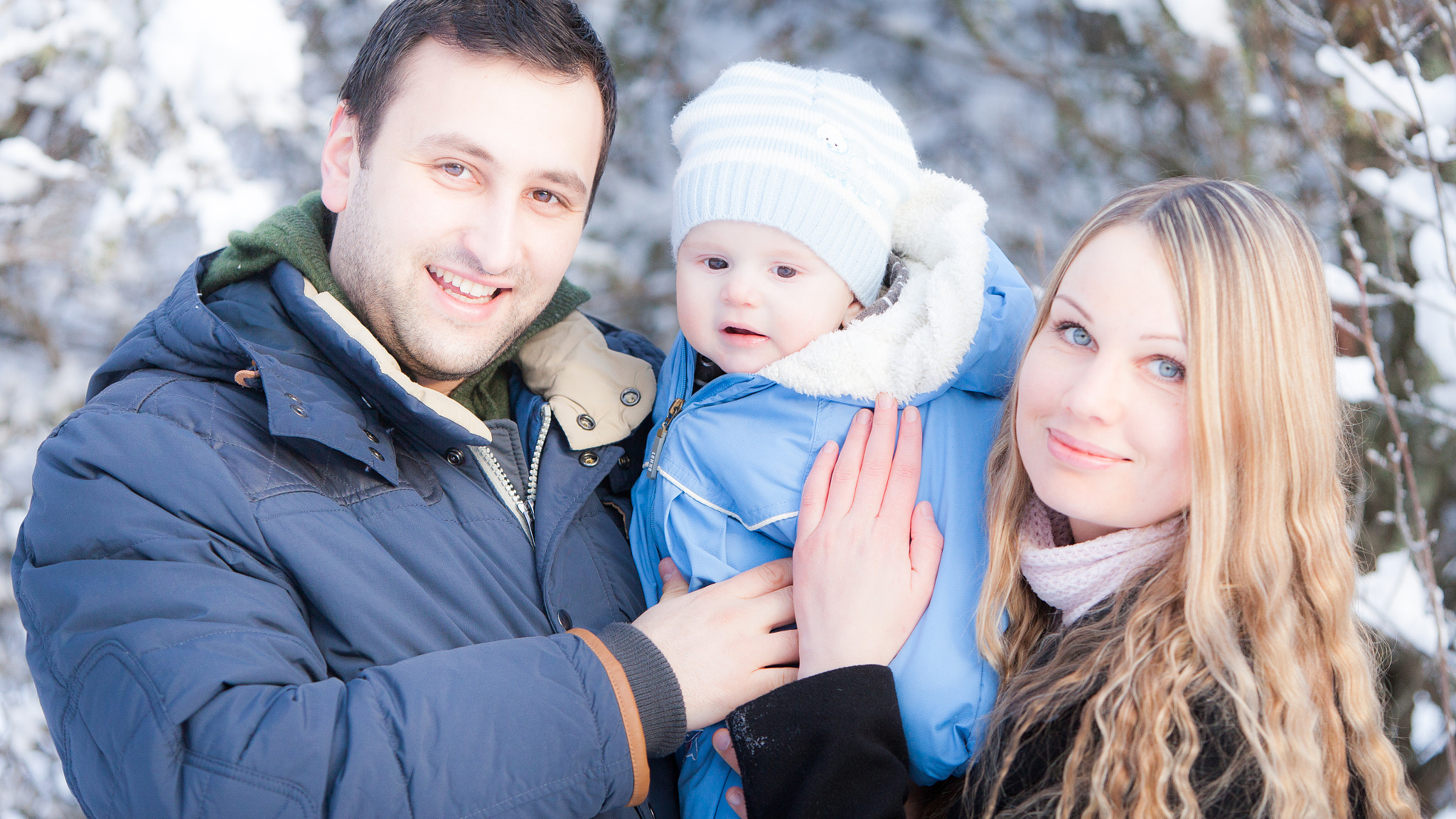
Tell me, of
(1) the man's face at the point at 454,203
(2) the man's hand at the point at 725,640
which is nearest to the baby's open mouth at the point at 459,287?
(1) the man's face at the point at 454,203

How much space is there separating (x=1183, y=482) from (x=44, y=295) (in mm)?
4454

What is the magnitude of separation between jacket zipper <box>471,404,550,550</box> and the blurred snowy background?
1484 millimetres

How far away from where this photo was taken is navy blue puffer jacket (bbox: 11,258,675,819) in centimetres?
130

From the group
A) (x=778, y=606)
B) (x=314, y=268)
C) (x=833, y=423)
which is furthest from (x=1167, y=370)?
(x=314, y=268)

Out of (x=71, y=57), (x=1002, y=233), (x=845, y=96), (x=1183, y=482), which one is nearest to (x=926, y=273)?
(x=845, y=96)

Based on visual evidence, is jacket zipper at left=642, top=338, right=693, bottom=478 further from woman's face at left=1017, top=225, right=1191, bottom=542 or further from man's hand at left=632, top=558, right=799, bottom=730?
woman's face at left=1017, top=225, right=1191, bottom=542

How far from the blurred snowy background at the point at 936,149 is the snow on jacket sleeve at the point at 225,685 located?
1721 mm

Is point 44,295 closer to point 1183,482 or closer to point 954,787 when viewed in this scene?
point 954,787

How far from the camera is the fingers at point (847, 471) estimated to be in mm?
1767

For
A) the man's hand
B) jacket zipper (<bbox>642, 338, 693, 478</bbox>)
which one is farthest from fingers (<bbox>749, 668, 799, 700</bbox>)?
jacket zipper (<bbox>642, 338, 693, 478</bbox>)

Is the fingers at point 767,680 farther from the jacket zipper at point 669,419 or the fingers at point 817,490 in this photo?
the jacket zipper at point 669,419

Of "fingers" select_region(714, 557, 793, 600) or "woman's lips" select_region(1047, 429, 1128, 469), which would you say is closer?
"woman's lips" select_region(1047, 429, 1128, 469)

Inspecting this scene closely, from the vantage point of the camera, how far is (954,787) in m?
1.69

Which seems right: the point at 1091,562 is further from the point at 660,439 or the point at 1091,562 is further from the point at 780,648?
the point at 660,439
